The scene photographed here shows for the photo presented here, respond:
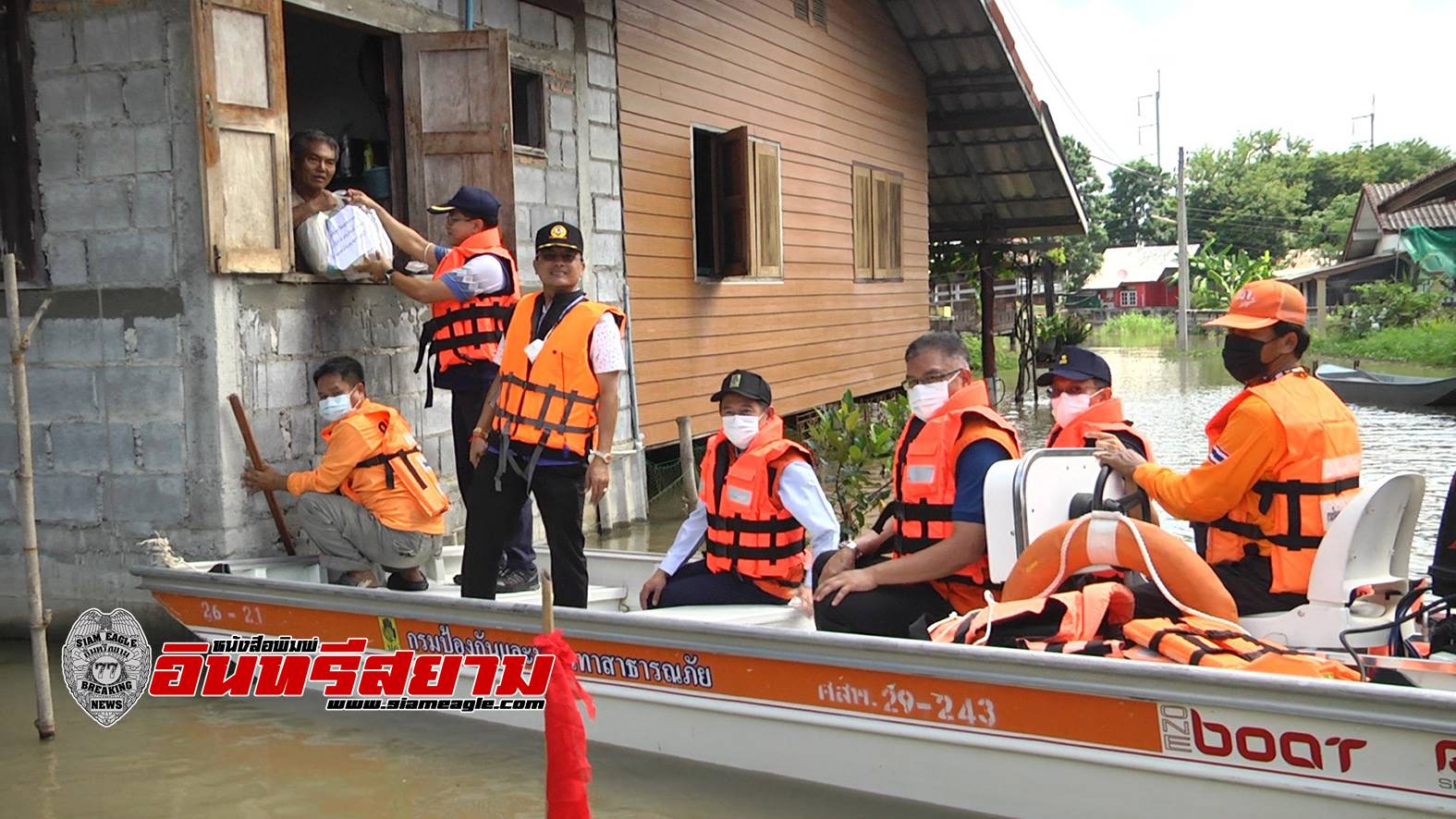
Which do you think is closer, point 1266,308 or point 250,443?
point 1266,308

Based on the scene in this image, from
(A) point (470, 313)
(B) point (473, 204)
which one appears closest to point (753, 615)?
(A) point (470, 313)

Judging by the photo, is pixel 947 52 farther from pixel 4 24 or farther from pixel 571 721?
pixel 571 721

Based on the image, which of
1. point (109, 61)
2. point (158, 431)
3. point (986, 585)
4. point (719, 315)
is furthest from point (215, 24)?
point (719, 315)

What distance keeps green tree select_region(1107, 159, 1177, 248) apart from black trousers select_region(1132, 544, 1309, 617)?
6485 cm

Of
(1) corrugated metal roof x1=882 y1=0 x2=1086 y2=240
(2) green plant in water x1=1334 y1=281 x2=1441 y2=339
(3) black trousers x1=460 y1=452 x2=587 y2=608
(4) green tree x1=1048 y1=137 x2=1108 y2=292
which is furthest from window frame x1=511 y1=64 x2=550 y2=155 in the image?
(4) green tree x1=1048 y1=137 x2=1108 y2=292

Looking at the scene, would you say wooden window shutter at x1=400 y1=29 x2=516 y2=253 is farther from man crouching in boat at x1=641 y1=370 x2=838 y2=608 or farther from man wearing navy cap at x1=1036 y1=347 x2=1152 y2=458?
man wearing navy cap at x1=1036 y1=347 x2=1152 y2=458

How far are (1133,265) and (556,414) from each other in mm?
59789

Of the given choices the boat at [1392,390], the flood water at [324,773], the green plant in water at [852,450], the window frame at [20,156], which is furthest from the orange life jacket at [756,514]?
the boat at [1392,390]

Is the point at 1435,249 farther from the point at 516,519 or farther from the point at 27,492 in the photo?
the point at 27,492

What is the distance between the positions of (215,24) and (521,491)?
2630 mm

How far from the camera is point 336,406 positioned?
6.30 meters

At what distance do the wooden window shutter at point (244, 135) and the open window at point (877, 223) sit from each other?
29.0ft

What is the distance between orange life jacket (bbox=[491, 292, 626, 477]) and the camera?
552 cm

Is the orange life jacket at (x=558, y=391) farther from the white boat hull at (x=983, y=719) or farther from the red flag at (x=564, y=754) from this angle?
the red flag at (x=564, y=754)
